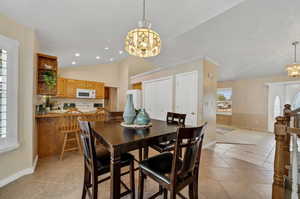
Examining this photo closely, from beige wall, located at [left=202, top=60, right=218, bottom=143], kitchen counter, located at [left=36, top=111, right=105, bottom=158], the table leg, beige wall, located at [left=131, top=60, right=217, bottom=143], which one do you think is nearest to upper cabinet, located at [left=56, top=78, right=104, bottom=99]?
kitchen counter, located at [left=36, top=111, right=105, bottom=158]

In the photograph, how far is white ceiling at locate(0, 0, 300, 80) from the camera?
6.35 feet

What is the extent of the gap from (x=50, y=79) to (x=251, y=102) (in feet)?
24.7

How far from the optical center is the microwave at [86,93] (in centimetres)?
533

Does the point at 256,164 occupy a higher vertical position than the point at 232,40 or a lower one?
lower

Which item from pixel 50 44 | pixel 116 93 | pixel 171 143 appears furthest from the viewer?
pixel 116 93

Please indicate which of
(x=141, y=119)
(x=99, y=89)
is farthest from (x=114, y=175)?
(x=99, y=89)

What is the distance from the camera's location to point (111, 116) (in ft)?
8.45

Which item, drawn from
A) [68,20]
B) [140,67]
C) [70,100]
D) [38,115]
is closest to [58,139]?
[38,115]

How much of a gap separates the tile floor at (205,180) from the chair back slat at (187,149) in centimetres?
89

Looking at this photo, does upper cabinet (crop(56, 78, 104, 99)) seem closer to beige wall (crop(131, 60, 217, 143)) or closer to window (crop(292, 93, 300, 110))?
beige wall (crop(131, 60, 217, 143))

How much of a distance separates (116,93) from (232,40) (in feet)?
18.2

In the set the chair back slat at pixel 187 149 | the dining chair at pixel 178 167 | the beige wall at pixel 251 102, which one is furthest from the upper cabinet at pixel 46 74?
the beige wall at pixel 251 102

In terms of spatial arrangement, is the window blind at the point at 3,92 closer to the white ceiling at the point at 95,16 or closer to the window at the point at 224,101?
the white ceiling at the point at 95,16

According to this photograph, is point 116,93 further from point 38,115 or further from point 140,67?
point 38,115
